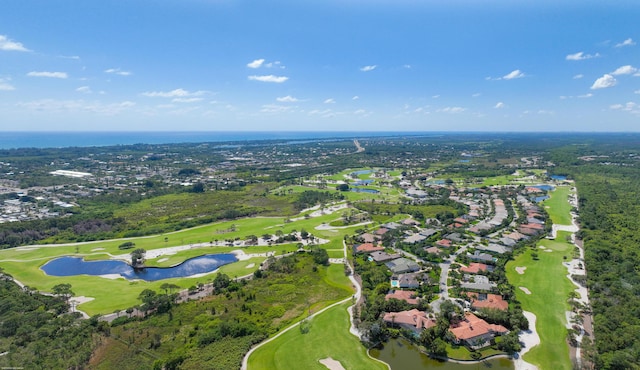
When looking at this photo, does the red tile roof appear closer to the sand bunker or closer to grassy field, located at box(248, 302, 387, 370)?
grassy field, located at box(248, 302, 387, 370)

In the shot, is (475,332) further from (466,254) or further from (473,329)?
(466,254)

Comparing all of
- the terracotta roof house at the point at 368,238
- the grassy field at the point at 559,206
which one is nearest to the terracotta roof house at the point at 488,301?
the terracotta roof house at the point at 368,238

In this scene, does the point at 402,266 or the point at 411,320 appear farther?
the point at 402,266

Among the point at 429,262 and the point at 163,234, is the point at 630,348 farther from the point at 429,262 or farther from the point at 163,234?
the point at 163,234

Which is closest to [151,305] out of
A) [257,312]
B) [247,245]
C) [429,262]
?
[257,312]

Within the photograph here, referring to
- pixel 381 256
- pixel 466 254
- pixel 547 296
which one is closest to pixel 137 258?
pixel 381 256

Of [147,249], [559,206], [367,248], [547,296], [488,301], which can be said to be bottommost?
[547,296]

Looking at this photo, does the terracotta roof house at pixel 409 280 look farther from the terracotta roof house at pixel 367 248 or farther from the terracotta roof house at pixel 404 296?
the terracotta roof house at pixel 367 248
